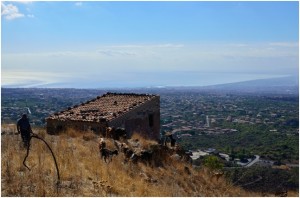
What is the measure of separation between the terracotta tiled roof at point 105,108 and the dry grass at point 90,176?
2.46m

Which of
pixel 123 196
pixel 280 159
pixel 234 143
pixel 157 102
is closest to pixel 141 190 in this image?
pixel 123 196

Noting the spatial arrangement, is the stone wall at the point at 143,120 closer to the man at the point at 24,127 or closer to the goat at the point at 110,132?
the goat at the point at 110,132

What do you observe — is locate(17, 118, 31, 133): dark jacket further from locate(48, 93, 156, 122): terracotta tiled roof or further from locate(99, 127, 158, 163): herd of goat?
locate(48, 93, 156, 122): terracotta tiled roof

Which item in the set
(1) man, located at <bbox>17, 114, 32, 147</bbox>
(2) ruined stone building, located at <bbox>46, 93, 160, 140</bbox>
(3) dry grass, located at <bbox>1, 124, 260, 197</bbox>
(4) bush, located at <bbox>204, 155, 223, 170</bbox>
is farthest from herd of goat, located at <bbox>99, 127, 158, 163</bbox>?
(4) bush, located at <bbox>204, 155, 223, 170</bbox>

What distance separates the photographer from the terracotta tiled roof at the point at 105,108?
14406 mm

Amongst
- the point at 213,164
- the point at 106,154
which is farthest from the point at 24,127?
the point at 213,164

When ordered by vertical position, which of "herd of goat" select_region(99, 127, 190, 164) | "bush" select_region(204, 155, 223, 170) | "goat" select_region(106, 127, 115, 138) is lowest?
"bush" select_region(204, 155, 223, 170)

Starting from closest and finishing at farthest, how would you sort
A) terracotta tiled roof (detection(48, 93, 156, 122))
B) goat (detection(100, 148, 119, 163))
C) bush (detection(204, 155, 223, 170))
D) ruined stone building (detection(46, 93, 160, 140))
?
goat (detection(100, 148, 119, 163)) → ruined stone building (detection(46, 93, 160, 140)) → terracotta tiled roof (detection(48, 93, 156, 122)) → bush (detection(204, 155, 223, 170))

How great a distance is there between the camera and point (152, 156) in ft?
36.3

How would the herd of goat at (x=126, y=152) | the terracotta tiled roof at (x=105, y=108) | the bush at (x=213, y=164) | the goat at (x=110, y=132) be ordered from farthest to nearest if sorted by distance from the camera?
the bush at (x=213, y=164) < the terracotta tiled roof at (x=105, y=108) < the goat at (x=110, y=132) < the herd of goat at (x=126, y=152)

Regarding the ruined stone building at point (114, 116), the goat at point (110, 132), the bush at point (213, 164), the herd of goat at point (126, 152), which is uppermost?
the ruined stone building at point (114, 116)

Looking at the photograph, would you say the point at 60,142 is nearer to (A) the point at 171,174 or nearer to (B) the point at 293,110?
(A) the point at 171,174

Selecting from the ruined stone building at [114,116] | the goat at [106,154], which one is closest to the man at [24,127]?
the goat at [106,154]

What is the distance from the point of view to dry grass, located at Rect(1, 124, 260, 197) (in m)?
6.85
